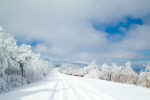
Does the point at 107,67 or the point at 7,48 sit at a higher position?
the point at 7,48

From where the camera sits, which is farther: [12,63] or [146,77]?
[146,77]

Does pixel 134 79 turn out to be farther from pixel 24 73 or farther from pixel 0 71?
pixel 0 71

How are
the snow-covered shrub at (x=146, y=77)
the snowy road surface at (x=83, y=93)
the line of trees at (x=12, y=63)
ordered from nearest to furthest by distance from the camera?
the snowy road surface at (x=83, y=93)
the line of trees at (x=12, y=63)
the snow-covered shrub at (x=146, y=77)

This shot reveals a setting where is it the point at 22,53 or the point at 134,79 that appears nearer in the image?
the point at 22,53

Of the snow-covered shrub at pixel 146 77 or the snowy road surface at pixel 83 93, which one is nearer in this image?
the snowy road surface at pixel 83 93

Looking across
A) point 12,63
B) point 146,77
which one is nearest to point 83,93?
point 12,63

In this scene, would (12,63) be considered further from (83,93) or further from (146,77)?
(146,77)

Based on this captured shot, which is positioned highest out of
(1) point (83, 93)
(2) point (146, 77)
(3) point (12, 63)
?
(3) point (12, 63)

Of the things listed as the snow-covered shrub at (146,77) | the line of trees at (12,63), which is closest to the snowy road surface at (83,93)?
the line of trees at (12,63)

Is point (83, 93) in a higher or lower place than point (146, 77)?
higher

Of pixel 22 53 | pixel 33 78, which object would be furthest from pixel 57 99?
pixel 33 78

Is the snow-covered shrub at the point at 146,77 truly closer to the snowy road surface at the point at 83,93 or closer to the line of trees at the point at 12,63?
the snowy road surface at the point at 83,93

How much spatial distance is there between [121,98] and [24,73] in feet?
67.5

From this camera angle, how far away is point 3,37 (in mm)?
15430
